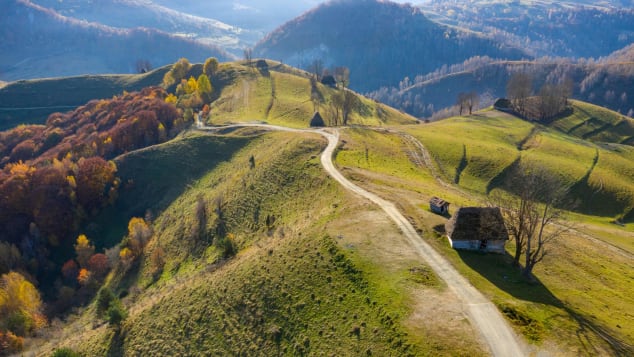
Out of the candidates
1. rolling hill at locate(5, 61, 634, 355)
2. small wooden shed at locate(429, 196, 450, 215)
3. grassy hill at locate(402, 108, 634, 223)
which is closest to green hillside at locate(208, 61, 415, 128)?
rolling hill at locate(5, 61, 634, 355)

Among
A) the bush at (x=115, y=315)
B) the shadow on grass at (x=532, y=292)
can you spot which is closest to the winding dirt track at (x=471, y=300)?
the shadow on grass at (x=532, y=292)

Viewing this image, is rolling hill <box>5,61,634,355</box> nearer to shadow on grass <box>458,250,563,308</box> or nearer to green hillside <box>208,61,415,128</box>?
shadow on grass <box>458,250,563,308</box>

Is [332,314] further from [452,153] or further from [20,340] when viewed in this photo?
[452,153]

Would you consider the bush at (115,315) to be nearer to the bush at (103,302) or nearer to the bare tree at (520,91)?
the bush at (103,302)

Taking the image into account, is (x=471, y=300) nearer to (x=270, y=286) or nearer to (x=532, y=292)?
(x=532, y=292)

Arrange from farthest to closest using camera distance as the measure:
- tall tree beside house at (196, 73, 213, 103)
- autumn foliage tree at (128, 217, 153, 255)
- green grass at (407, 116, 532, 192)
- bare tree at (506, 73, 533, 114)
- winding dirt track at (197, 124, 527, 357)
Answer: tall tree beside house at (196, 73, 213, 103) < bare tree at (506, 73, 533, 114) < green grass at (407, 116, 532, 192) < autumn foliage tree at (128, 217, 153, 255) < winding dirt track at (197, 124, 527, 357)

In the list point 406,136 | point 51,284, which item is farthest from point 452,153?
point 51,284
